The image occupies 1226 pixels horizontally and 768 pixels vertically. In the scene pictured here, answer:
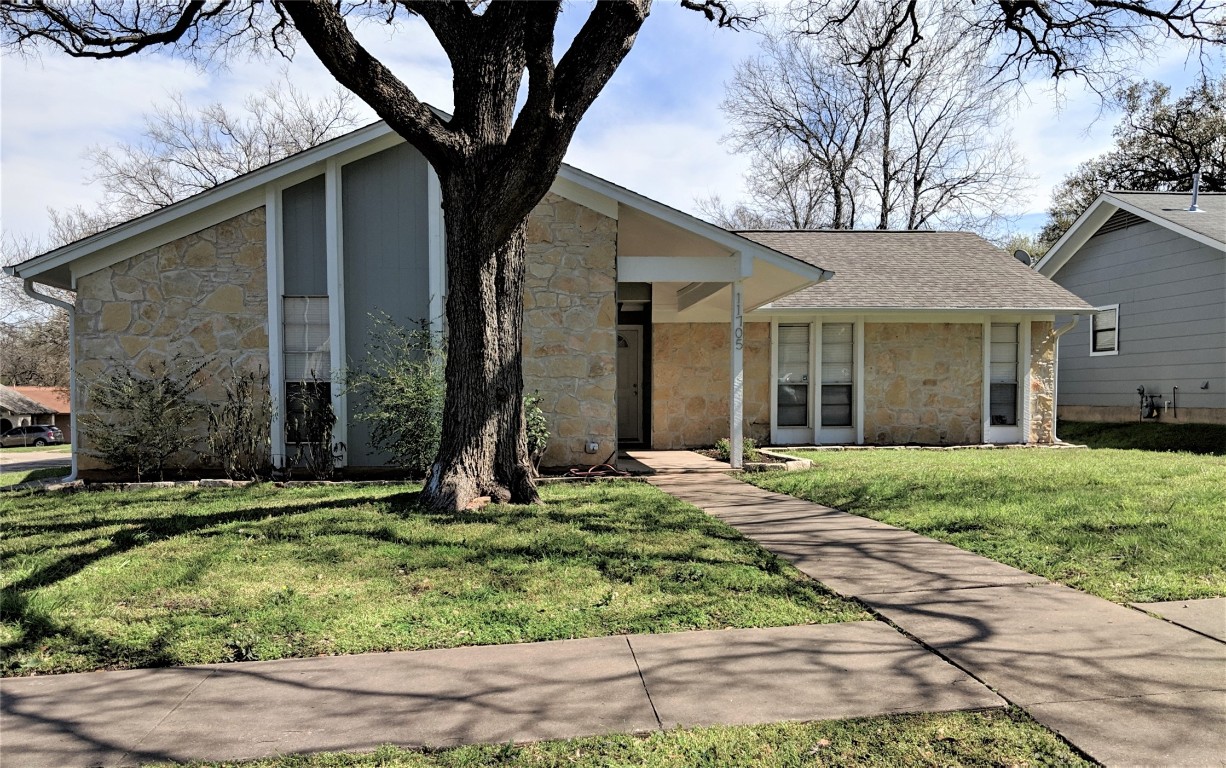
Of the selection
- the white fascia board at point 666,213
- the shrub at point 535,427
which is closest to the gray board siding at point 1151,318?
the white fascia board at point 666,213

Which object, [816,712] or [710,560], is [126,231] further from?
[816,712]

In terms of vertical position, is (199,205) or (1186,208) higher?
(1186,208)

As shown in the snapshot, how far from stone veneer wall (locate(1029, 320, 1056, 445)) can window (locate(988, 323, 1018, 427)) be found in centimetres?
31

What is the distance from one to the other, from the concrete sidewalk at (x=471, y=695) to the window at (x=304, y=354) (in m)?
6.64

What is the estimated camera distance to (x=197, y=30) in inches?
391

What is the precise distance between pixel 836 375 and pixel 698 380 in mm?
2631

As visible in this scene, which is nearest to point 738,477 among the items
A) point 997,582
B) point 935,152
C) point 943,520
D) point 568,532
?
point 943,520

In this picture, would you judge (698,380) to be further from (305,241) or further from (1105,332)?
(1105,332)

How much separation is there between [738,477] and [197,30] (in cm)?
939

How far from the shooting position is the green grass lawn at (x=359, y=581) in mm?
3945

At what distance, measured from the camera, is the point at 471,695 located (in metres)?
3.19

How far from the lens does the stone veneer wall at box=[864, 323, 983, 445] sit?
46.0 ft

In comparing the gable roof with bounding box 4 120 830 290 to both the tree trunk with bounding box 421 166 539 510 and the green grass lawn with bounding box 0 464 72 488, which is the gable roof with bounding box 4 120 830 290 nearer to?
the tree trunk with bounding box 421 166 539 510

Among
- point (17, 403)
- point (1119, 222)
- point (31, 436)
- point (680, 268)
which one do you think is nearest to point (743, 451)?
point (680, 268)
